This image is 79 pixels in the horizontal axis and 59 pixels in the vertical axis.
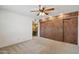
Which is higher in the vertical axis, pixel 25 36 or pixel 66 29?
pixel 66 29

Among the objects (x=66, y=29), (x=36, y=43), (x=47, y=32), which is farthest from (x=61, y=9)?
(x=36, y=43)

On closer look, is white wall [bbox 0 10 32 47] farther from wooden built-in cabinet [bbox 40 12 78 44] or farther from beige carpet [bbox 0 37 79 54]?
wooden built-in cabinet [bbox 40 12 78 44]

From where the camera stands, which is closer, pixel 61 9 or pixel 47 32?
pixel 61 9

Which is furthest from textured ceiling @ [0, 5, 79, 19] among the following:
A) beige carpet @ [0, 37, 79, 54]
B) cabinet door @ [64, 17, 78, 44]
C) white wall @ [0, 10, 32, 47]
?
beige carpet @ [0, 37, 79, 54]

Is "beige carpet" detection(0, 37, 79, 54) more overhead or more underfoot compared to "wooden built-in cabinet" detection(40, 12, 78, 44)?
more underfoot

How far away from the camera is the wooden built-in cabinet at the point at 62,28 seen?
1875 mm

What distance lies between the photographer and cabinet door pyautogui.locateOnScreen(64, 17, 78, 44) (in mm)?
1868

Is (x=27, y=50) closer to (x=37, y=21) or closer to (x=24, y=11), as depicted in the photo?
(x=37, y=21)

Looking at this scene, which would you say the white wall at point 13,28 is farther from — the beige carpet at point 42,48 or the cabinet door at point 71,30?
the cabinet door at point 71,30

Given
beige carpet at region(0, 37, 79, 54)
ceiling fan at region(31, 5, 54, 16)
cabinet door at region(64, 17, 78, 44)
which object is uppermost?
ceiling fan at region(31, 5, 54, 16)

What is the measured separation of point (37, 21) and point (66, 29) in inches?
24.4

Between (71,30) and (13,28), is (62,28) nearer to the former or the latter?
(71,30)

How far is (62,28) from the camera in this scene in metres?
1.99

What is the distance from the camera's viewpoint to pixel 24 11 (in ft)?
6.26
